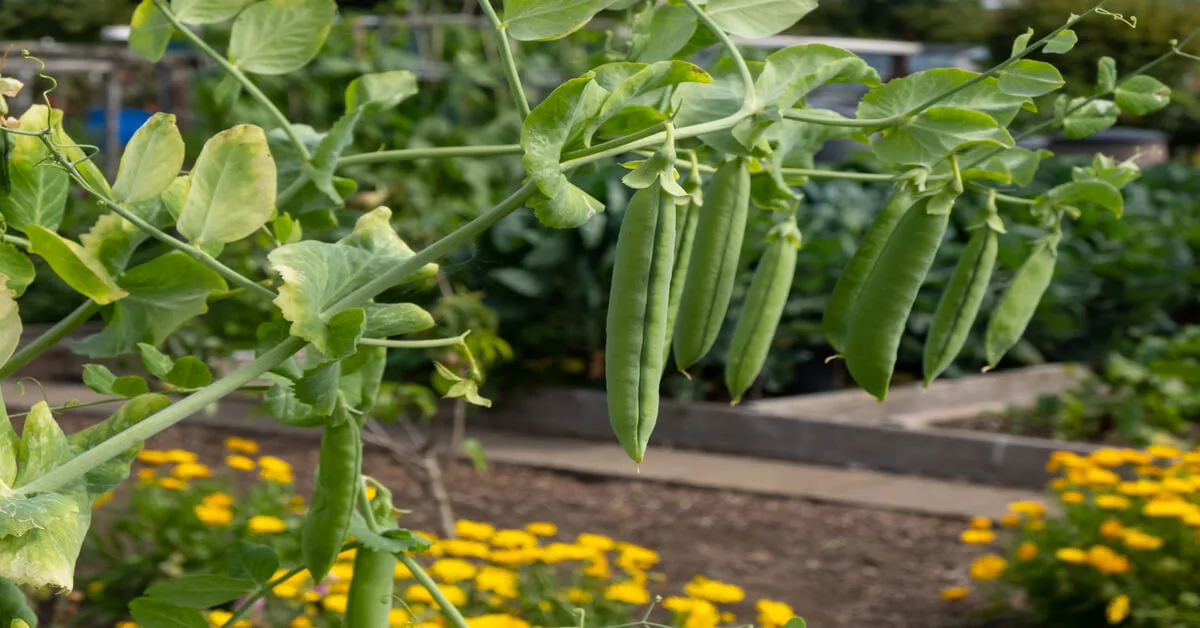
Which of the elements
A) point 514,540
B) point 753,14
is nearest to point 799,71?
point 753,14

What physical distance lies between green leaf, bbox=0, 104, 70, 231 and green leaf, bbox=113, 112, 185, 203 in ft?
0.35

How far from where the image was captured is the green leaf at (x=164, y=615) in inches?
40.9

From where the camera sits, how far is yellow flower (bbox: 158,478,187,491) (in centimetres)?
348

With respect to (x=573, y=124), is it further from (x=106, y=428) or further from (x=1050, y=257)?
(x=1050, y=257)

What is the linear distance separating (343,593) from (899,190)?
1878 millimetres

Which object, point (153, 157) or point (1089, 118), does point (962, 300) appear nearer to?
point (1089, 118)

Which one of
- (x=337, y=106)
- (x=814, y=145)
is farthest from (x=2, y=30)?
(x=814, y=145)

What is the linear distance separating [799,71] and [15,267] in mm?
493

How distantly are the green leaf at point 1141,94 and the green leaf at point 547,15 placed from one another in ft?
1.78

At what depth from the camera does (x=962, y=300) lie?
3.43ft

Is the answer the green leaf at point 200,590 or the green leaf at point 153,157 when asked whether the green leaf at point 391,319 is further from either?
the green leaf at point 200,590

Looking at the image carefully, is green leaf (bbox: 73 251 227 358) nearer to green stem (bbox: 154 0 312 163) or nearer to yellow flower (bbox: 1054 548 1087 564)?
green stem (bbox: 154 0 312 163)

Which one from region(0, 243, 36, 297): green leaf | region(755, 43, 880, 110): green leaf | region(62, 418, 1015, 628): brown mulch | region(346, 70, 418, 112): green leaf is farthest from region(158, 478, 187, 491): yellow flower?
region(755, 43, 880, 110): green leaf

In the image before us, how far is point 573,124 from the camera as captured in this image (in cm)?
73
